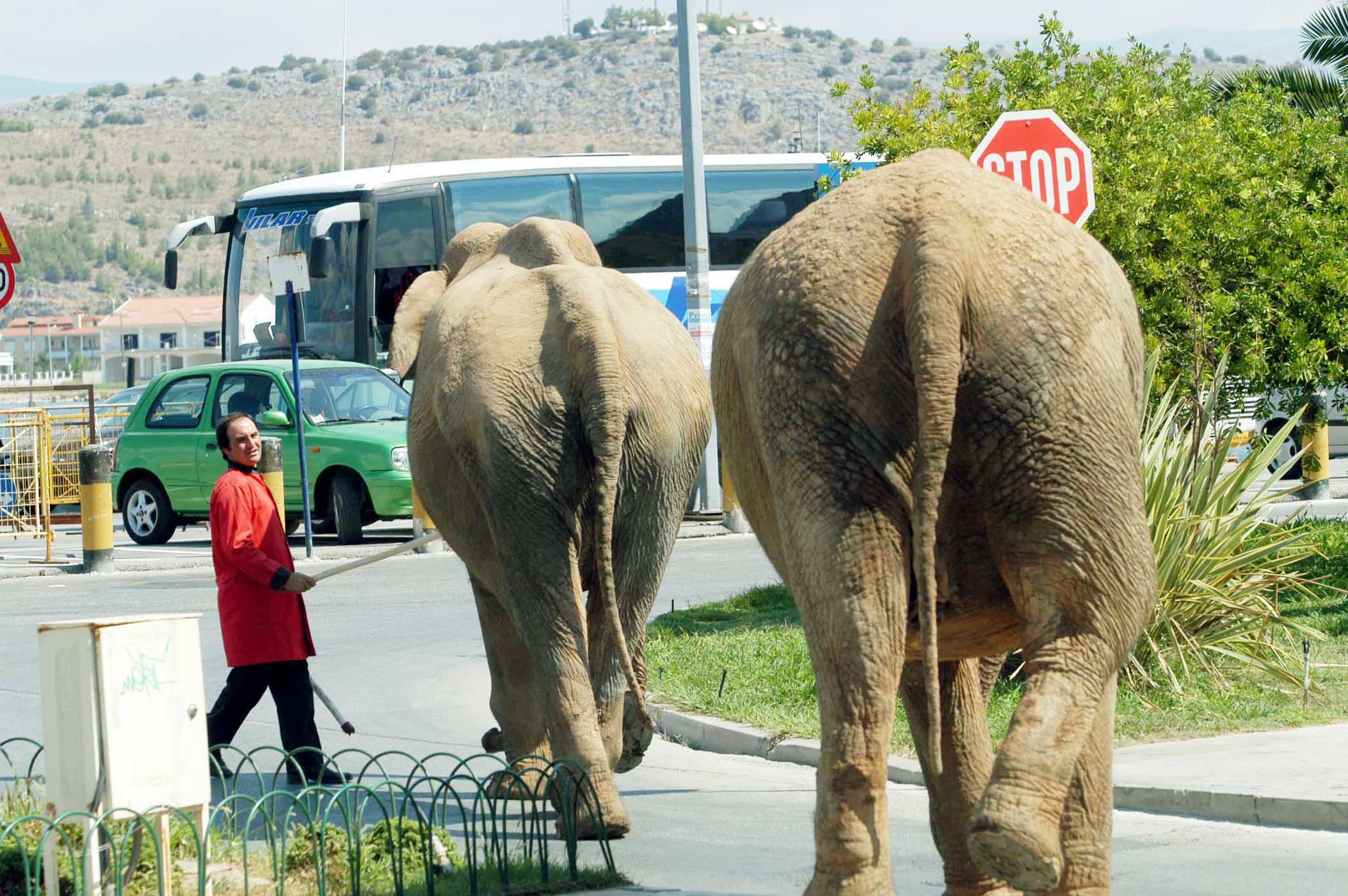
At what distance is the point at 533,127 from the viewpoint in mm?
156875

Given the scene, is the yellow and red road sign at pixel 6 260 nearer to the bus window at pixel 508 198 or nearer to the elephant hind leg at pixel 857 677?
the elephant hind leg at pixel 857 677

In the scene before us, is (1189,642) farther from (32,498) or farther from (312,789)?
(32,498)

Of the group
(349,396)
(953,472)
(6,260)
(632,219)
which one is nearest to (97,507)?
(349,396)

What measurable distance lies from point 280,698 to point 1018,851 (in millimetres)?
5348

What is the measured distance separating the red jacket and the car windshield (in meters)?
13.6

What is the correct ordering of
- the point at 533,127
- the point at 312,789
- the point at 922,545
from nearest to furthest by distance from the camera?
1. the point at 922,545
2. the point at 312,789
3. the point at 533,127

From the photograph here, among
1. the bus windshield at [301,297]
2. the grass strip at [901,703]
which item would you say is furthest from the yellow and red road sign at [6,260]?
the bus windshield at [301,297]

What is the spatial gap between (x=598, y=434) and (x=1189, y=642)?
15.8 ft

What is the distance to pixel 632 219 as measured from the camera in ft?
88.7

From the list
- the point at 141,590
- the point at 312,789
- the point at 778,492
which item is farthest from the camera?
the point at 141,590

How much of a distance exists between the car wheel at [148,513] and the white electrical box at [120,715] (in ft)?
60.0

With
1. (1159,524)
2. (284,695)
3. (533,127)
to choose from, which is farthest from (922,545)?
(533,127)

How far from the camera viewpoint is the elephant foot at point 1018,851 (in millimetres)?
3873

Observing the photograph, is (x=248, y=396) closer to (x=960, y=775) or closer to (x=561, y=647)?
(x=561, y=647)
